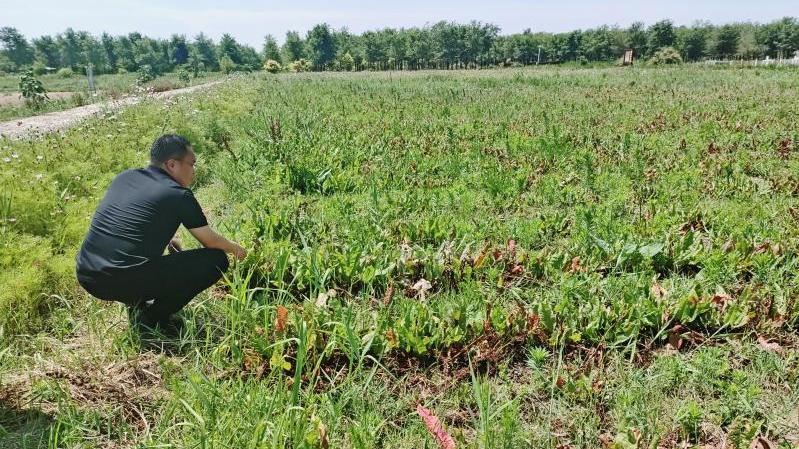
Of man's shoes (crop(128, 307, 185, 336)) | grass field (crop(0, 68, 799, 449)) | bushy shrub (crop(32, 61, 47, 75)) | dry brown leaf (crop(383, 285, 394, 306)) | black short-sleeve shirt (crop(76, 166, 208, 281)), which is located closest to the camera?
grass field (crop(0, 68, 799, 449))

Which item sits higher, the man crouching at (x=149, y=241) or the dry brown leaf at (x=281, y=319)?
the man crouching at (x=149, y=241)

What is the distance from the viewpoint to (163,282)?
338 cm

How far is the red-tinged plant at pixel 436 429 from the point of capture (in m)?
2.47

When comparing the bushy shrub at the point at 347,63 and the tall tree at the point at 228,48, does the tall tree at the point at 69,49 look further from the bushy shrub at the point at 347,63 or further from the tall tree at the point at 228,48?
the bushy shrub at the point at 347,63

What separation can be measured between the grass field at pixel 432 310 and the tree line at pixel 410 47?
7626 centimetres

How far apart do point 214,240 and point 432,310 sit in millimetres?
1688

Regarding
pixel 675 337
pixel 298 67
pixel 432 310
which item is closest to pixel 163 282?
pixel 432 310

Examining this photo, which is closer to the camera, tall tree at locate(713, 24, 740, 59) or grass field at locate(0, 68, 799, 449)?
grass field at locate(0, 68, 799, 449)

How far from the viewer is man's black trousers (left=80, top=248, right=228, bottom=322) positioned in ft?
10.7

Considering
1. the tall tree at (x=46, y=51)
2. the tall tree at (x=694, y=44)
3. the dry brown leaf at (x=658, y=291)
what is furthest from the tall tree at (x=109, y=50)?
the dry brown leaf at (x=658, y=291)

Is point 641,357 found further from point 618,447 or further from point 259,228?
point 259,228

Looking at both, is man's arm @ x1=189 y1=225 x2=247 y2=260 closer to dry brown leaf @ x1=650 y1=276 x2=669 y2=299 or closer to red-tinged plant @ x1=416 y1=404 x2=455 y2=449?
red-tinged plant @ x1=416 y1=404 x2=455 y2=449

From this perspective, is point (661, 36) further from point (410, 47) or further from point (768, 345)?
point (768, 345)

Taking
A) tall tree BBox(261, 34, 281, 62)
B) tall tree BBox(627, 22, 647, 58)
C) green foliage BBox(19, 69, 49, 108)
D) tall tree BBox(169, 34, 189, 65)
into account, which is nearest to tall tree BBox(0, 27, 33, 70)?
tall tree BBox(169, 34, 189, 65)
